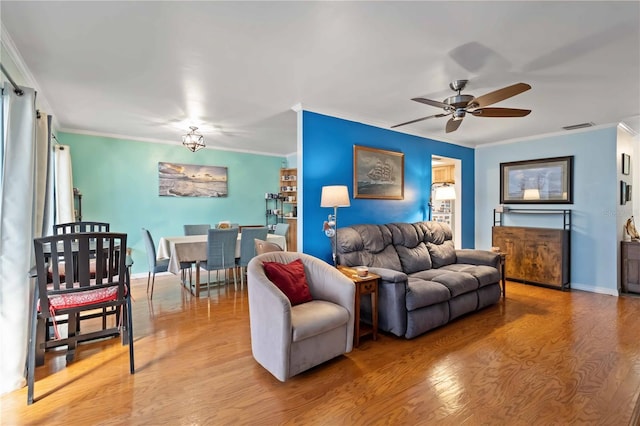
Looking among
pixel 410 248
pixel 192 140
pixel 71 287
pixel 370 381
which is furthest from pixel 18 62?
pixel 410 248

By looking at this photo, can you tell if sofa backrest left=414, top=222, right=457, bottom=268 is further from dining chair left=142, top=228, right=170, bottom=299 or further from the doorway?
dining chair left=142, top=228, right=170, bottom=299

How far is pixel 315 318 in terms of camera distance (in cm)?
235

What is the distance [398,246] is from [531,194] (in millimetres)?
2836

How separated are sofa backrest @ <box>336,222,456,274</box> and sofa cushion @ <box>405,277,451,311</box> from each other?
570mm

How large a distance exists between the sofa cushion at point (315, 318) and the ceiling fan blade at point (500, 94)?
2058mm

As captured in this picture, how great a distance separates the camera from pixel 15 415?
189cm

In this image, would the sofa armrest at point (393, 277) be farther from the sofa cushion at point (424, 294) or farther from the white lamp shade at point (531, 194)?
the white lamp shade at point (531, 194)

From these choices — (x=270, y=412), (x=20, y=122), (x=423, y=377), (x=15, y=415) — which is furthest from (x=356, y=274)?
(x=20, y=122)

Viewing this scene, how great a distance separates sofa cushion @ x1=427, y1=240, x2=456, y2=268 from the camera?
13.7ft

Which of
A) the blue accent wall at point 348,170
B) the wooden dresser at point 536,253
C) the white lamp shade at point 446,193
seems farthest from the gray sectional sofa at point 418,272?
the wooden dresser at point 536,253

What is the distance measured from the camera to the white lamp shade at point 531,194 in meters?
5.09

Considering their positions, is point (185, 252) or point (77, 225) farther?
point (185, 252)

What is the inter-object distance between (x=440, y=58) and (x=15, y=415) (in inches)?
148

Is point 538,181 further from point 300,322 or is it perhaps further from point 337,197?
point 300,322
